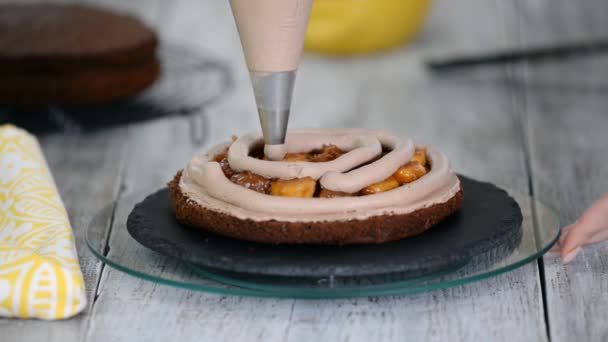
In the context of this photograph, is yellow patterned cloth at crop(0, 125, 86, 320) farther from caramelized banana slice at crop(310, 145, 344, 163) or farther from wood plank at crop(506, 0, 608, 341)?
wood plank at crop(506, 0, 608, 341)

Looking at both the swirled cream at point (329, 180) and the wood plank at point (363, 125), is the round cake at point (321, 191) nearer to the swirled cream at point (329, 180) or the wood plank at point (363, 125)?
the swirled cream at point (329, 180)

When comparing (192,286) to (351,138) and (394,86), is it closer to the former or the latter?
(351,138)

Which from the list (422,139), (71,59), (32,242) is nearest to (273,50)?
(32,242)

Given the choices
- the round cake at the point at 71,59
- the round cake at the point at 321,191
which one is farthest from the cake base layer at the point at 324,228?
the round cake at the point at 71,59

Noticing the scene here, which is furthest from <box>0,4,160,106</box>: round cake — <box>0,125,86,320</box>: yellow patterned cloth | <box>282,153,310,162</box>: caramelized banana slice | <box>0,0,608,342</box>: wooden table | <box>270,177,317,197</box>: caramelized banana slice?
<box>270,177,317,197</box>: caramelized banana slice

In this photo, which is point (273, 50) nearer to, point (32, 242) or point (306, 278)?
point (306, 278)

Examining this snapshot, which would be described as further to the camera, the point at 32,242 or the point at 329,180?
the point at 32,242

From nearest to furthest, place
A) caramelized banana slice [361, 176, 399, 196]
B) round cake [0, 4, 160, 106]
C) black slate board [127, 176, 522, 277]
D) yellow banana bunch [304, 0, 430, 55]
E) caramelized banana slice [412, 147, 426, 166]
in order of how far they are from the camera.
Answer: black slate board [127, 176, 522, 277] < caramelized banana slice [361, 176, 399, 196] < caramelized banana slice [412, 147, 426, 166] < round cake [0, 4, 160, 106] < yellow banana bunch [304, 0, 430, 55]
